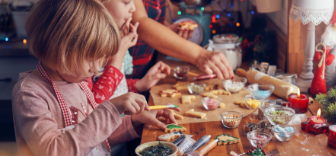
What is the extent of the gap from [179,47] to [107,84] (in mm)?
507

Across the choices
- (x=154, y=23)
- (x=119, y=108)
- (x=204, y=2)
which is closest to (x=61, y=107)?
(x=119, y=108)

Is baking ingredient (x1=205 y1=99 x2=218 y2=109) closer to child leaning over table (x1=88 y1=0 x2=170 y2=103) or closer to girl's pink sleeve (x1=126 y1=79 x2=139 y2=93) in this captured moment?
child leaning over table (x1=88 y1=0 x2=170 y2=103)

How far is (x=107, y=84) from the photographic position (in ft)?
4.89

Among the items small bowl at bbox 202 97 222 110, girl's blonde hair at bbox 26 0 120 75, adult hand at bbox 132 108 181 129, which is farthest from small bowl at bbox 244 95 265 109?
girl's blonde hair at bbox 26 0 120 75

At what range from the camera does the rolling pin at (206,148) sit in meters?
0.97

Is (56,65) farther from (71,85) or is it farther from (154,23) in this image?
(154,23)

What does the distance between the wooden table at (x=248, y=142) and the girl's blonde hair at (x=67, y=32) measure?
0.39m

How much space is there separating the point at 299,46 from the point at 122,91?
40.8 inches

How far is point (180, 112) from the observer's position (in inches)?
52.4

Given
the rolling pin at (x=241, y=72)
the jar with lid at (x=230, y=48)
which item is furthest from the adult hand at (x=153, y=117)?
the jar with lid at (x=230, y=48)

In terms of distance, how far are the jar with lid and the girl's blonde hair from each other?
3.75 feet

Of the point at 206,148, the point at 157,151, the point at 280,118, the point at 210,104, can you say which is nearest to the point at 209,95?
the point at 210,104

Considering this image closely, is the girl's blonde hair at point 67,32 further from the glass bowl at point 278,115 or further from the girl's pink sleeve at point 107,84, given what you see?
the glass bowl at point 278,115

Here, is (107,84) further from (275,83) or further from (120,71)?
(275,83)
